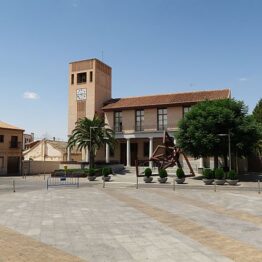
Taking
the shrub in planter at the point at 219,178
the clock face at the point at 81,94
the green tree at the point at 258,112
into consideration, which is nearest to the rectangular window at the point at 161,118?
the clock face at the point at 81,94

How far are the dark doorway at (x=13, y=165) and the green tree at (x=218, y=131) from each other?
96.5 ft

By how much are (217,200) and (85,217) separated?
9.90 metres

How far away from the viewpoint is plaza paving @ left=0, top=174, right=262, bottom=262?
9469 mm

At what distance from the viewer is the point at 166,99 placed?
54.0 meters

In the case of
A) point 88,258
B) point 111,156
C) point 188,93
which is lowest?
point 88,258

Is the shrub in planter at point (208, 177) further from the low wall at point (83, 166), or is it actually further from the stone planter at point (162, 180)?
the low wall at point (83, 166)

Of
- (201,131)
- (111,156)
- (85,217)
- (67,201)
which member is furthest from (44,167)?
(85,217)

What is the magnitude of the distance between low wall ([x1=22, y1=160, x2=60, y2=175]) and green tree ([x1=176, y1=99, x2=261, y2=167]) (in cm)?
2828

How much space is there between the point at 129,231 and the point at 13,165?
4740 cm

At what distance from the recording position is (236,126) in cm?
3738

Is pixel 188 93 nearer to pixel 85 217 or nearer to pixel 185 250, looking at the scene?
Result: pixel 85 217

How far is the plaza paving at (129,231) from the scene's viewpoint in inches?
373

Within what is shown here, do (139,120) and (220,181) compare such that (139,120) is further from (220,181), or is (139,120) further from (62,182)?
(220,181)

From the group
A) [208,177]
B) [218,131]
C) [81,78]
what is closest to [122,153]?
[81,78]
